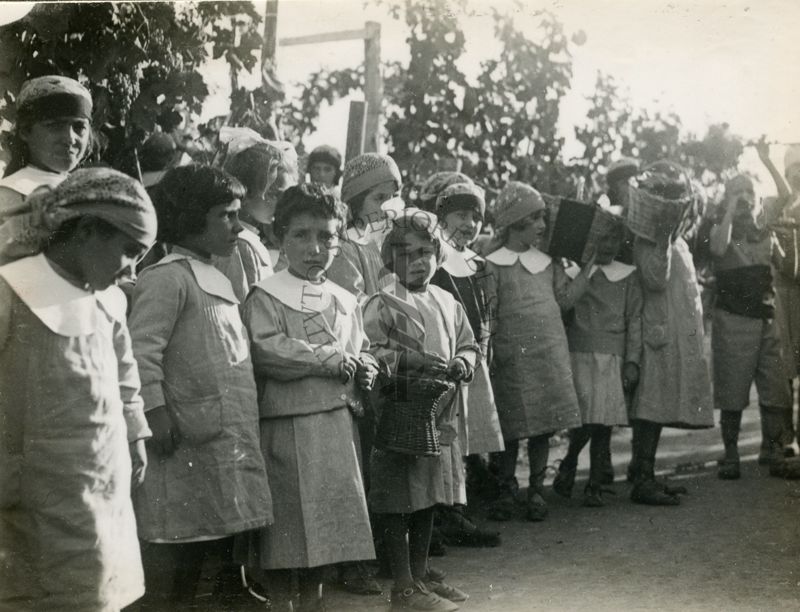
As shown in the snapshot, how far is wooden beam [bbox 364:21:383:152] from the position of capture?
5578 mm

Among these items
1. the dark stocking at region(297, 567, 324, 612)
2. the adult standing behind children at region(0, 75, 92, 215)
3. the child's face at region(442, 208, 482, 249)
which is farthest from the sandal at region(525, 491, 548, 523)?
the adult standing behind children at region(0, 75, 92, 215)

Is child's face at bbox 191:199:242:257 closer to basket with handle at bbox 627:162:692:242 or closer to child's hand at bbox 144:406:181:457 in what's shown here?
child's hand at bbox 144:406:181:457

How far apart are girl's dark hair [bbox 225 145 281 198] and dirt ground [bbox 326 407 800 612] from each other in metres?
1.87

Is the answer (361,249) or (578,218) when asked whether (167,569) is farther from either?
(578,218)

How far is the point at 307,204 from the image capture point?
4.00 meters

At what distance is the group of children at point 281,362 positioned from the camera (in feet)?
9.55

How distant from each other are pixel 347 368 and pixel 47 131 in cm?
146

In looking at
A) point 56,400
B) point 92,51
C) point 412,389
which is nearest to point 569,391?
point 412,389

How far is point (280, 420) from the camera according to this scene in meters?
3.91

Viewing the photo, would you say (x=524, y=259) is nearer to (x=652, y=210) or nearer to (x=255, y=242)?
(x=652, y=210)

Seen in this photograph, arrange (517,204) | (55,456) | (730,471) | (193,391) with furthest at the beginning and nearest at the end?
1. (730,471)
2. (517,204)
3. (193,391)
4. (55,456)

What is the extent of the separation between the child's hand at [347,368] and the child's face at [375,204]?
1398 mm

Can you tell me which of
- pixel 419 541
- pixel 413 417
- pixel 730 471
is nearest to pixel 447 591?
pixel 419 541

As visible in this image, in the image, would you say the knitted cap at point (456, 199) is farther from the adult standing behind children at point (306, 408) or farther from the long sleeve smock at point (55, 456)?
the long sleeve smock at point (55, 456)
